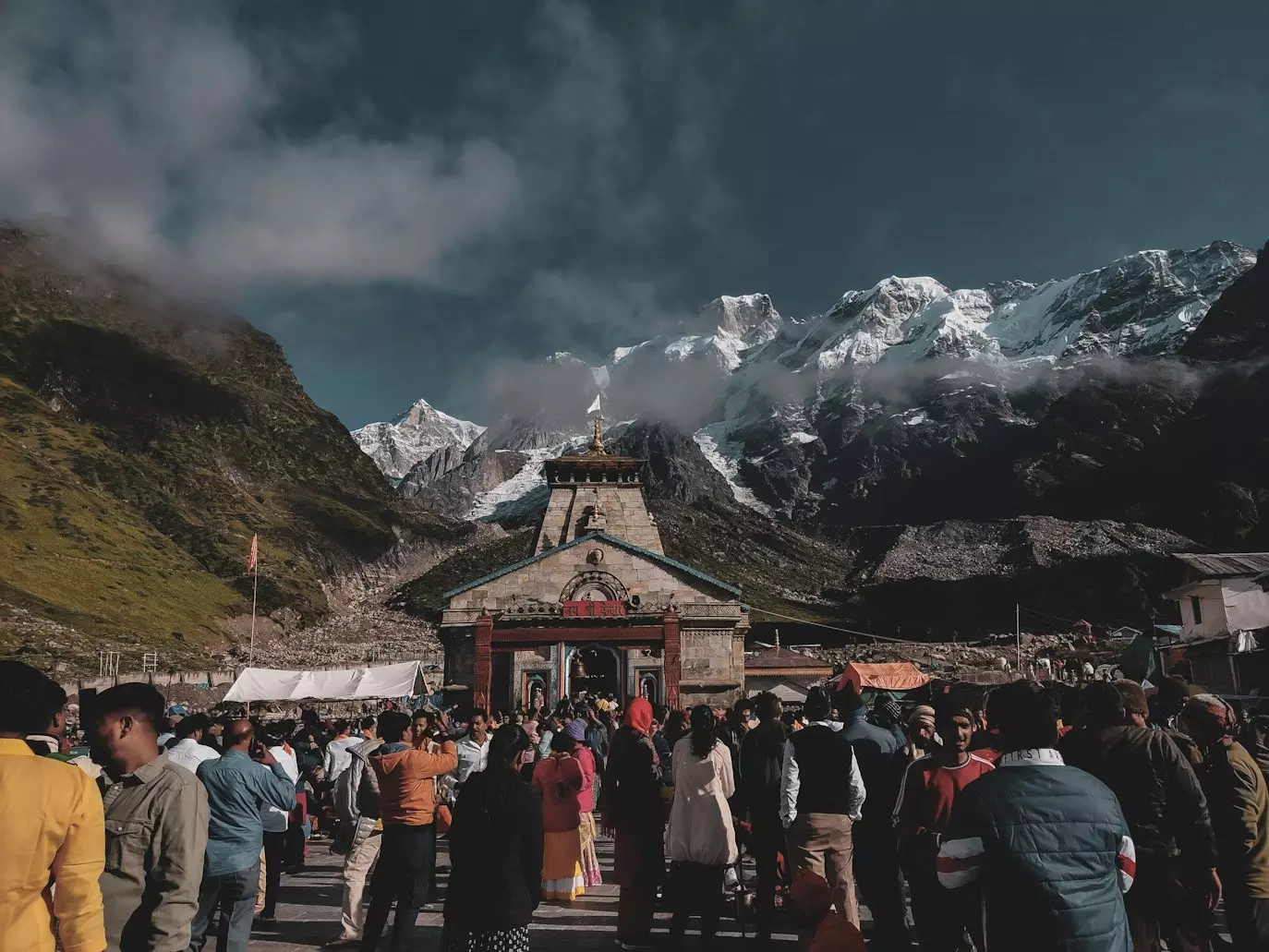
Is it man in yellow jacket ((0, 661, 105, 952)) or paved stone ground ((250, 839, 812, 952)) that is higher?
man in yellow jacket ((0, 661, 105, 952))

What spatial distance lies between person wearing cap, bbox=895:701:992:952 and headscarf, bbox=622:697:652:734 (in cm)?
248

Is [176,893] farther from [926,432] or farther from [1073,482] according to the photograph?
[926,432]

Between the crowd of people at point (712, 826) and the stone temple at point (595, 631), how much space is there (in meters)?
19.6

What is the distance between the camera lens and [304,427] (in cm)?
11600

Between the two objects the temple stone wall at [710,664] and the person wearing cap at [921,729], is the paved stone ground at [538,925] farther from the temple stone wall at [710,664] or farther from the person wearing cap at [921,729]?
the temple stone wall at [710,664]

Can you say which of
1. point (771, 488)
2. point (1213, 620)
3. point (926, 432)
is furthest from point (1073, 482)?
point (1213, 620)

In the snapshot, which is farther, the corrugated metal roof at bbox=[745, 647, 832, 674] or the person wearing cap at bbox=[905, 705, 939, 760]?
the corrugated metal roof at bbox=[745, 647, 832, 674]

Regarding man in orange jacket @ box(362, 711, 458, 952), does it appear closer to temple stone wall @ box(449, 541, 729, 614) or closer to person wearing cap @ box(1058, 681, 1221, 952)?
person wearing cap @ box(1058, 681, 1221, 952)

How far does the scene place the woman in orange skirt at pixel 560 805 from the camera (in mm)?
8086

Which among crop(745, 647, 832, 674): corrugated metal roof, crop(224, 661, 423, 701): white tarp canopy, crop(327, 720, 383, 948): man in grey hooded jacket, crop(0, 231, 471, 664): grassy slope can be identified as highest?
crop(0, 231, 471, 664): grassy slope

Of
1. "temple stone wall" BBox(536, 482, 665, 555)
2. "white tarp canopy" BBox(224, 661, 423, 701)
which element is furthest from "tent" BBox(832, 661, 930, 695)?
"white tarp canopy" BBox(224, 661, 423, 701)

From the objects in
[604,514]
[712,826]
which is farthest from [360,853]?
[604,514]

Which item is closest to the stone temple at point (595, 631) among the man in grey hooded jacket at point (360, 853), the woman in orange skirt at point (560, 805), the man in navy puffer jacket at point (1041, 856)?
the woman in orange skirt at point (560, 805)

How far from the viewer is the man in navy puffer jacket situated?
10.5ft
